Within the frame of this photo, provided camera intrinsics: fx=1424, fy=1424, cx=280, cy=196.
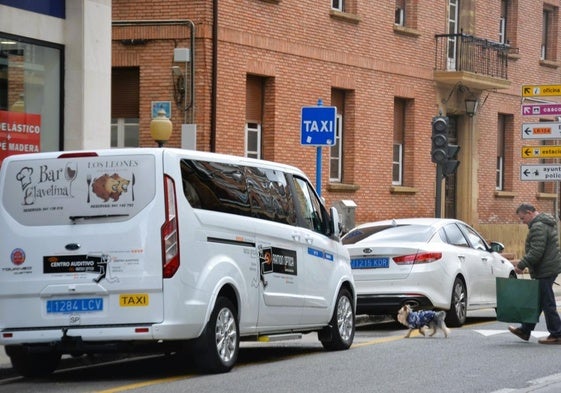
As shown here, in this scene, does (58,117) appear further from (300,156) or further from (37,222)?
(300,156)

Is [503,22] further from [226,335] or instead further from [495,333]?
[226,335]

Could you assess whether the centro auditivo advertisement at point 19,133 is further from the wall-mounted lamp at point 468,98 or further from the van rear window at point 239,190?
the wall-mounted lamp at point 468,98

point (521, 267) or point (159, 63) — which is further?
point (159, 63)

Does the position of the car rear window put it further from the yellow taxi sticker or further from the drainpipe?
the yellow taxi sticker

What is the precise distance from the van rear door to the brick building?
9.28 meters

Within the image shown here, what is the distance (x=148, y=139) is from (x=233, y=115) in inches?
64.3

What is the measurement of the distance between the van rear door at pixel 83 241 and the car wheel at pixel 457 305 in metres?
7.82

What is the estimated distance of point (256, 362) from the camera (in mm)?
14367

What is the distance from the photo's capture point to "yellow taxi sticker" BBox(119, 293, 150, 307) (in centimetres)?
1220

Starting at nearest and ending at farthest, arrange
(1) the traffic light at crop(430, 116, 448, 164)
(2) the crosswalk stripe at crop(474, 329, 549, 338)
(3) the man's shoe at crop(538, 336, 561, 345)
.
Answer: (3) the man's shoe at crop(538, 336, 561, 345), (2) the crosswalk stripe at crop(474, 329, 549, 338), (1) the traffic light at crop(430, 116, 448, 164)

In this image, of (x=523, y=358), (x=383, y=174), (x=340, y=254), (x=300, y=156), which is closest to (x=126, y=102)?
(x=300, y=156)

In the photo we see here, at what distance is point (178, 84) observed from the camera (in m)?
25.7

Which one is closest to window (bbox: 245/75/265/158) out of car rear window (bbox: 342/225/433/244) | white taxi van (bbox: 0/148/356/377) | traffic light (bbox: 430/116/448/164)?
traffic light (bbox: 430/116/448/164)

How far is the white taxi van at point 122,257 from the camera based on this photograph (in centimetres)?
1223
